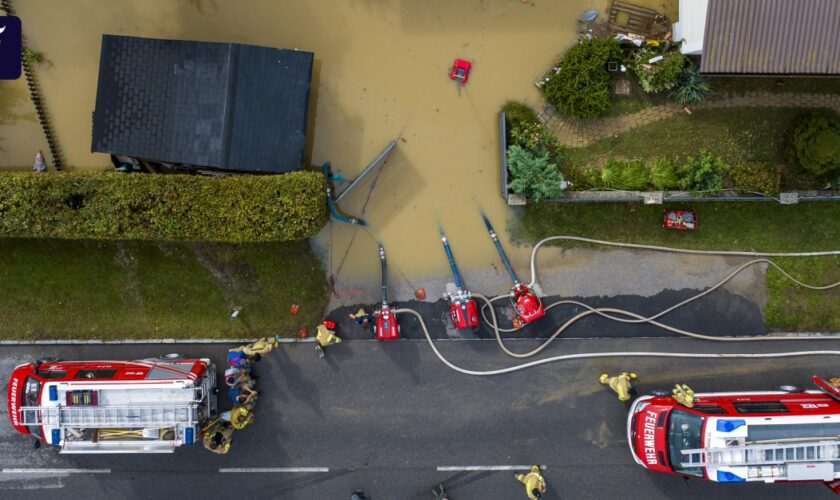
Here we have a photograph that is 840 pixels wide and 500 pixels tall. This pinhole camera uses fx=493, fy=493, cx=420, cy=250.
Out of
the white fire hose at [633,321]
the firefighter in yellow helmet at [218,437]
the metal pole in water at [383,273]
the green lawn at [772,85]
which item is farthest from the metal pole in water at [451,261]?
the green lawn at [772,85]

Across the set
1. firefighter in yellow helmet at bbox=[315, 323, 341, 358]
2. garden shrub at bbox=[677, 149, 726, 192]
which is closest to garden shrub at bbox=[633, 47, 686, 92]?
garden shrub at bbox=[677, 149, 726, 192]

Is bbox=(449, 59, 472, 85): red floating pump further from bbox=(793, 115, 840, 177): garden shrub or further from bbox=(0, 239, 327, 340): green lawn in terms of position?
bbox=(793, 115, 840, 177): garden shrub

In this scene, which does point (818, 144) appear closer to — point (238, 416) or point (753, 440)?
point (753, 440)

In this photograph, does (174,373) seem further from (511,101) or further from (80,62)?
(511,101)

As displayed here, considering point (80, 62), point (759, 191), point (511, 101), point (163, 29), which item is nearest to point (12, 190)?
point (80, 62)

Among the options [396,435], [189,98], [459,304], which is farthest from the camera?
[396,435]

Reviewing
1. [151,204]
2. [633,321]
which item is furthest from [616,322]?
[151,204]
